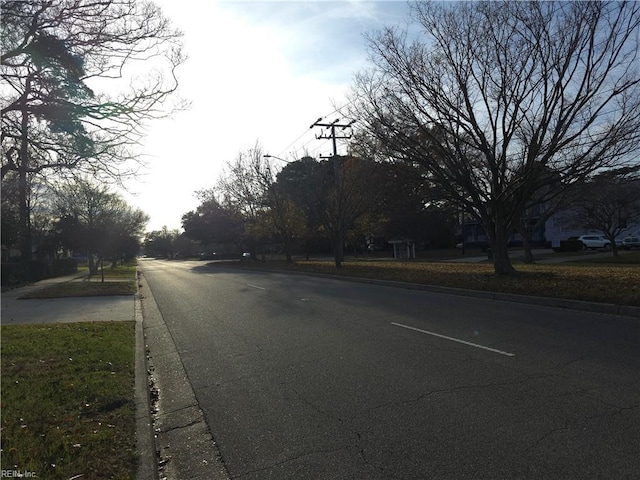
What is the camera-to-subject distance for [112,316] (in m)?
13.0

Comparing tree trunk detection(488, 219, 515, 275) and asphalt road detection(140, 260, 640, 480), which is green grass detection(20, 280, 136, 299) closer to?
asphalt road detection(140, 260, 640, 480)

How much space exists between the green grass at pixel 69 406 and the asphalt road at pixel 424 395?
0.90 metres

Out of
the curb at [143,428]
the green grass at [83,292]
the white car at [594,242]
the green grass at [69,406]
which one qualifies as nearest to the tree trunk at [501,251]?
the green grass at [69,406]

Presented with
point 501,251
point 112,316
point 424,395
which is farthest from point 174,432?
point 501,251

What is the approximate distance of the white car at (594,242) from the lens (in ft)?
153

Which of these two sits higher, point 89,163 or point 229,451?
point 89,163

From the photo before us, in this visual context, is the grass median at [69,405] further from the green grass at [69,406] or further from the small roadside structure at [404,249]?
the small roadside structure at [404,249]

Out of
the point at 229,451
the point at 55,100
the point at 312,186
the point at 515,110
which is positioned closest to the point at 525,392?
the point at 229,451

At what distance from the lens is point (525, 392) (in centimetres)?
537

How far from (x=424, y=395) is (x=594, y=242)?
158ft

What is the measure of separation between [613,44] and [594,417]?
44.1 feet

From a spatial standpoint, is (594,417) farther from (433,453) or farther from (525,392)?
(433,453)

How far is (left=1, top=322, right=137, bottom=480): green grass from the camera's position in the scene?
3.86m

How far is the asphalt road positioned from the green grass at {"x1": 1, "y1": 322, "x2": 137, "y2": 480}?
0.90 meters
